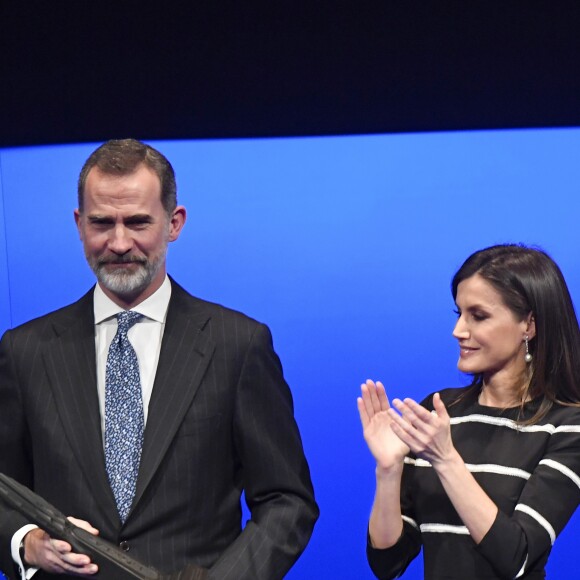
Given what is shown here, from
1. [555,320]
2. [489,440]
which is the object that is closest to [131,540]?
[489,440]

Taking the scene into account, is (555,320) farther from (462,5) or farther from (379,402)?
(462,5)

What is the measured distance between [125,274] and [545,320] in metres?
0.96

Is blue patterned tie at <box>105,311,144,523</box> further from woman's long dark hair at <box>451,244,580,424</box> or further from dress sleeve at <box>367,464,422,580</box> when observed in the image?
woman's long dark hair at <box>451,244,580,424</box>

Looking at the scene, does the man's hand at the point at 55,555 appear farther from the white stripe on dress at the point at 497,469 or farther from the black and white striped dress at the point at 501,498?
the white stripe on dress at the point at 497,469

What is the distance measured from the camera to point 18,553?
2.37 m

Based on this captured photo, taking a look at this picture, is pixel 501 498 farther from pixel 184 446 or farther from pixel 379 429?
pixel 184 446

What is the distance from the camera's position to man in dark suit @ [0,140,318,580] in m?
2.37

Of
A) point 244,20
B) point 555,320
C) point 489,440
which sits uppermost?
point 244,20

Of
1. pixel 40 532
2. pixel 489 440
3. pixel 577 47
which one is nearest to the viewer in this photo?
pixel 40 532

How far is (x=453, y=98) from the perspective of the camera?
3785mm

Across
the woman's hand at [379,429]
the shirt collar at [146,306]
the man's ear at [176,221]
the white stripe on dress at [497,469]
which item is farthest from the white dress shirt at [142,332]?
the white stripe on dress at [497,469]

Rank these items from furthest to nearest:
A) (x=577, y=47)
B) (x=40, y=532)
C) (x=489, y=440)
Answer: (x=577, y=47) < (x=489, y=440) < (x=40, y=532)

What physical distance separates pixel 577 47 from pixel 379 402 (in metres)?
1.73

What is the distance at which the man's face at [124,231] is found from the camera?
8.03ft
